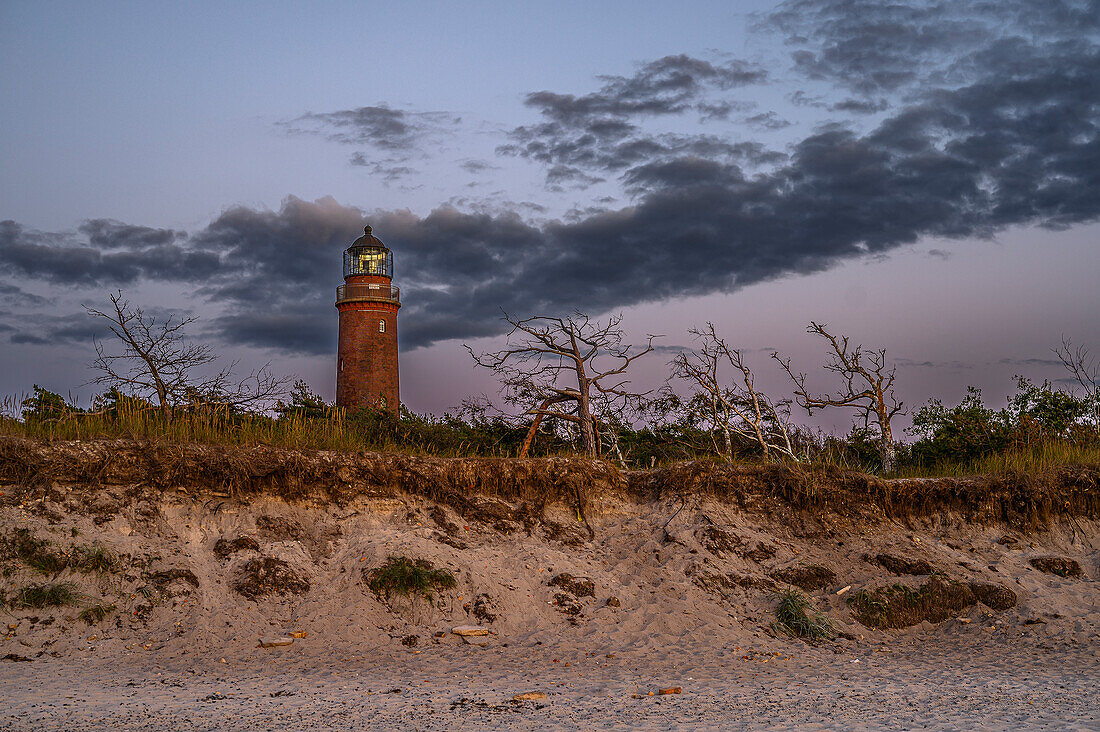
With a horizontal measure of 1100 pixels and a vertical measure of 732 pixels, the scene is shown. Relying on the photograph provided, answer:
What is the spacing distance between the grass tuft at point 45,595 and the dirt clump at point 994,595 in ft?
35.3

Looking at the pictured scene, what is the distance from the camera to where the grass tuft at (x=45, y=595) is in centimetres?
890

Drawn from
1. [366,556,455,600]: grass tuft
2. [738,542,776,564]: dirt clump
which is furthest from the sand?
[366,556,455,600]: grass tuft

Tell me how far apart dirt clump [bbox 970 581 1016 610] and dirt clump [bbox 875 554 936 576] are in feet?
1.97

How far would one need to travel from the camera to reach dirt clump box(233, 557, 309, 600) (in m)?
9.71

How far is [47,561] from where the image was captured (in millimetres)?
9305

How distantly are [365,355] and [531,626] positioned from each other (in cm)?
2120

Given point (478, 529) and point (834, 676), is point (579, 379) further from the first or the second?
point (834, 676)

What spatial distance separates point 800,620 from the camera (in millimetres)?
10164

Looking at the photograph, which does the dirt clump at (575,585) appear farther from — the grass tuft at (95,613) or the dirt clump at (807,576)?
the grass tuft at (95,613)

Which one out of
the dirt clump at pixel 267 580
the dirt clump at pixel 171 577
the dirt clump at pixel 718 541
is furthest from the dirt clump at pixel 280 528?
the dirt clump at pixel 718 541

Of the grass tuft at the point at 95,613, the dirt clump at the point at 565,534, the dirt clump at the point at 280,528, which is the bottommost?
the grass tuft at the point at 95,613

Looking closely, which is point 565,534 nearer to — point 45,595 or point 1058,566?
point 45,595

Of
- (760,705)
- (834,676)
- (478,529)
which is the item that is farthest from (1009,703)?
(478,529)

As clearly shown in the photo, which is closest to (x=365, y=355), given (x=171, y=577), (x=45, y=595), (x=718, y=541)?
(x=718, y=541)
